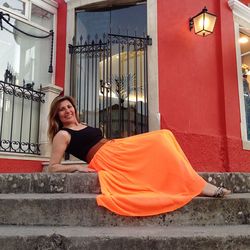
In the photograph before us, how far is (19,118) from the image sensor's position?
633 cm

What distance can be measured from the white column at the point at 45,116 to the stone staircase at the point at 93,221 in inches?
119

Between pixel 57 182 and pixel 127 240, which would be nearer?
pixel 127 240

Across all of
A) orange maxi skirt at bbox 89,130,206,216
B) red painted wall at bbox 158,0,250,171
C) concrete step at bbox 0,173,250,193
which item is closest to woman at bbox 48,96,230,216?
orange maxi skirt at bbox 89,130,206,216

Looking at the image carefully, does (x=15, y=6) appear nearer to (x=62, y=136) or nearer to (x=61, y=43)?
(x=61, y=43)

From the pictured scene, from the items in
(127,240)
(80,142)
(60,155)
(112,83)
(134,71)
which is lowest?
(127,240)

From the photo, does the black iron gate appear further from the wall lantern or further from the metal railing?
the wall lantern

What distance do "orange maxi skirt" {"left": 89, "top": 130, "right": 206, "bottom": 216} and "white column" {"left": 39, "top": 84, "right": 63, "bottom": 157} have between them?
299 cm

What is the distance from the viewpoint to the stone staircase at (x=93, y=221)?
2.31 m

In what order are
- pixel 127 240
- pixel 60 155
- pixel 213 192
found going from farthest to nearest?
1. pixel 60 155
2. pixel 213 192
3. pixel 127 240

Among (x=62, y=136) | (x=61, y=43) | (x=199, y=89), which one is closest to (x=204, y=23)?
(x=199, y=89)

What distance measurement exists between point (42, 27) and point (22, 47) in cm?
60

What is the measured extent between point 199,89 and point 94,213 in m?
4.40

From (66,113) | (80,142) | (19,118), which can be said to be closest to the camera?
(80,142)

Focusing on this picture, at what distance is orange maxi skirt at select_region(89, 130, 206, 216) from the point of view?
106 inches
